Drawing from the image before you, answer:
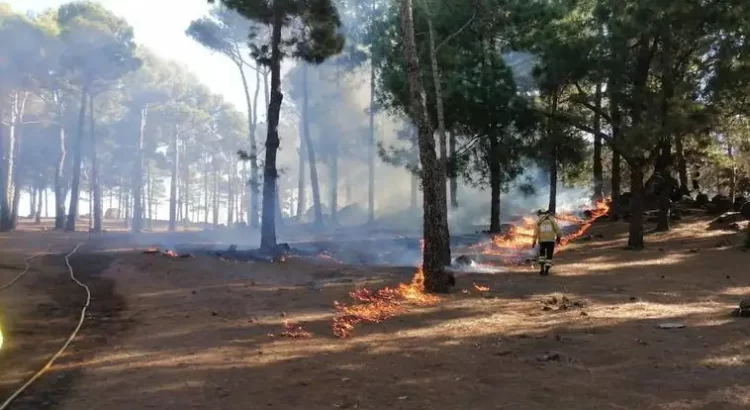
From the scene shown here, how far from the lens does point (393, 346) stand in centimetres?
852

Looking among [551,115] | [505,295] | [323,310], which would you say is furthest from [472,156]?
[323,310]

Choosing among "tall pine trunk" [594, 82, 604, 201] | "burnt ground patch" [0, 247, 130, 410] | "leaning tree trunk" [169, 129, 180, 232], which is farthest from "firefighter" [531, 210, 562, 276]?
"leaning tree trunk" [169, 129, 180, 232]

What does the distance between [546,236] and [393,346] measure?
27.8ft

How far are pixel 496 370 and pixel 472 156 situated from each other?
2124 cm

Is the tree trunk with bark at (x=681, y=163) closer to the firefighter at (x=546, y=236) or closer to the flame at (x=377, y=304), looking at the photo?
the firefighter at (x=546, y=236)

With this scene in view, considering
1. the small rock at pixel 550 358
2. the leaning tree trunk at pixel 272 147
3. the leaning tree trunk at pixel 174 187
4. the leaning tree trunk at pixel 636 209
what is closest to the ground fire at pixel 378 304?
the small rock at pixel 550 358

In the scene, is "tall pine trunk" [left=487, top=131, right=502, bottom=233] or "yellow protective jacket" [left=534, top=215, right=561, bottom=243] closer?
"yellow protective jacket" [left=534, top=215, right=561, bottom=243]

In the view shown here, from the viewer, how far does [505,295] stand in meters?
12.8

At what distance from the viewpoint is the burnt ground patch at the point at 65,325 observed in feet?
22.3

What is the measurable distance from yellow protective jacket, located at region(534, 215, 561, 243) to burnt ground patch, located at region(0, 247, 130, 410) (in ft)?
31.6

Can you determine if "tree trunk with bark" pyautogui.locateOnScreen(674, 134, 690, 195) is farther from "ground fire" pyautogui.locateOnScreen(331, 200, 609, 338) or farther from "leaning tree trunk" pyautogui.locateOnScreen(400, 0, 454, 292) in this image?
"leaning tree trunk" pyautogui.locateOnScreen(400, 0, 454, 292)

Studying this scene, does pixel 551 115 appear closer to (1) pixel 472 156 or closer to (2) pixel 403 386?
(1) pixel 472 156

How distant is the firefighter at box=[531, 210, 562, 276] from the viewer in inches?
625

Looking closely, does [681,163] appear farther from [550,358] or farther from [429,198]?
[550,358]
